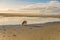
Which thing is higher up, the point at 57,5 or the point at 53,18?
the point at 57,5

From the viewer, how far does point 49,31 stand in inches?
41.4

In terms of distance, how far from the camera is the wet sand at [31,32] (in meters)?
1.01

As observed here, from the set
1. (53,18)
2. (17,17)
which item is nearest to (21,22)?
(17,17)

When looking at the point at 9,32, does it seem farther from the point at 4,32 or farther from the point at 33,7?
the point at 33,7

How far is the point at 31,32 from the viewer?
104 cm

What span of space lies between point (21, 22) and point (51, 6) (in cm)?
28

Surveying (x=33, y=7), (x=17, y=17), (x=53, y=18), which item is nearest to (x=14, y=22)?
(x=17, y=17)

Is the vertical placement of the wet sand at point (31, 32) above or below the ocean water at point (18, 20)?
below

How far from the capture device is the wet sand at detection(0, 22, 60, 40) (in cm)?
101

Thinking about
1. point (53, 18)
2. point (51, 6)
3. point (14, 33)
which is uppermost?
point (51, 6)

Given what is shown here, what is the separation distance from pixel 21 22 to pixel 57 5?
0.33 meters

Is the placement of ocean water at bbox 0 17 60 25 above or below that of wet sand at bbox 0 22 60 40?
above

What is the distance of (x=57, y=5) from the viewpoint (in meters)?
1.05

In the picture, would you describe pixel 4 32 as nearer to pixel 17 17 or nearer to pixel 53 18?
pixel 17 17
